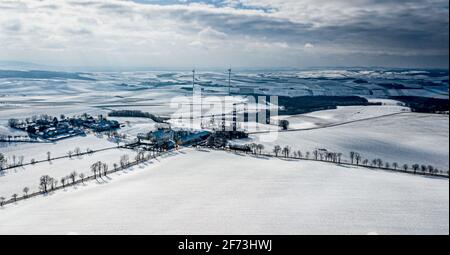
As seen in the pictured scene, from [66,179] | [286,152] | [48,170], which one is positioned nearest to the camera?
[66,179]

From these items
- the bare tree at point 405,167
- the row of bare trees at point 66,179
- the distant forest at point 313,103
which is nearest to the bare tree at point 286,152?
the bare tree at point 405,167

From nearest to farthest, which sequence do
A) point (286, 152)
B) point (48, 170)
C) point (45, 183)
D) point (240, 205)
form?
1. point (240, 205)
2. point (45, 183)
3. point (48, 170)
4. point (286, 152)

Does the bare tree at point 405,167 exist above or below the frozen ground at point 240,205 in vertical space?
below

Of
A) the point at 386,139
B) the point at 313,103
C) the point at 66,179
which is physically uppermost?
the point at 313,103

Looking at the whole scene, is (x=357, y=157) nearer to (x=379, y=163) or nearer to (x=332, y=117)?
(x=379, y=163)

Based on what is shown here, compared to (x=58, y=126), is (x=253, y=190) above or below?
below

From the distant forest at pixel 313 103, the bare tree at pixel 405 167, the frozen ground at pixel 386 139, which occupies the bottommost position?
the bare tree at pixel 405 167

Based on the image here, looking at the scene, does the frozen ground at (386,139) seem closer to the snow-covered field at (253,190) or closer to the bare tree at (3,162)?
the snow-covered field at (253,190)

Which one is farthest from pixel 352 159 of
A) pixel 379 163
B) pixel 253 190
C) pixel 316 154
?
pixel 253 190
